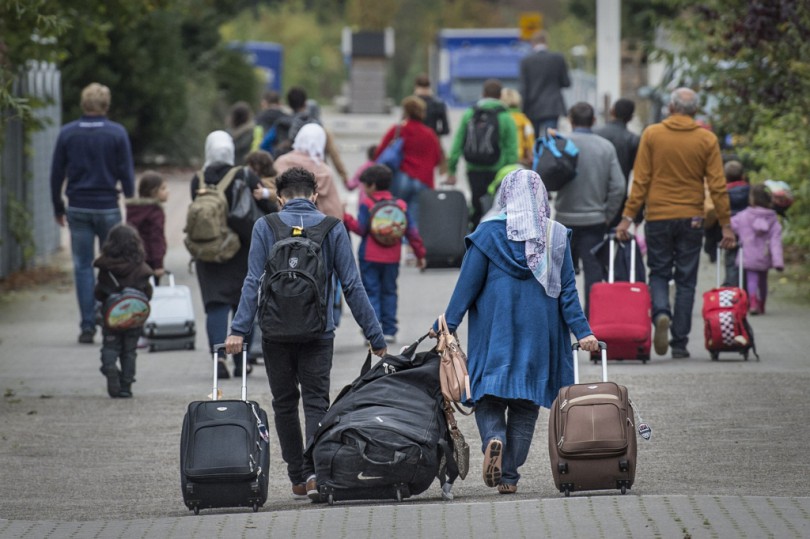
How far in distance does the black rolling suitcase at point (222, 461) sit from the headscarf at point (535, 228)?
4.80 feet

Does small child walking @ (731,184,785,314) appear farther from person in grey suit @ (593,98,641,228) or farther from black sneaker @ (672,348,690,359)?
black sneaker @ (672,348,690,359)

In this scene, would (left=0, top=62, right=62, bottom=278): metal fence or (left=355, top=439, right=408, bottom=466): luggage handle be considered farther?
(left=0, top=62, right=62, bottom=278): metal fence

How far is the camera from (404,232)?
45.2 feet

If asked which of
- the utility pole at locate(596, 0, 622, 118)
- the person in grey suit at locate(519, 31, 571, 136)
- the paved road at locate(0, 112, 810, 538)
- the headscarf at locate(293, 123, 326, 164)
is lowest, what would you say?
the paved road at locate(0, 112, 810, 538)

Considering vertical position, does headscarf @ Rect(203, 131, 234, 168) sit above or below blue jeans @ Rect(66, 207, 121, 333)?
above

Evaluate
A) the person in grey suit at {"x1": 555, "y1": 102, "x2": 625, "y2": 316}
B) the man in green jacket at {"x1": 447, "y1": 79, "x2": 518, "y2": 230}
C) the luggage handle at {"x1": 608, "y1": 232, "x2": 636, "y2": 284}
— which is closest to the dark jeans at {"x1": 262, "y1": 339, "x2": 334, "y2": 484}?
the luggage handle at {"x1": 608, "y1": 232, "x2": 636, "y2": 284}

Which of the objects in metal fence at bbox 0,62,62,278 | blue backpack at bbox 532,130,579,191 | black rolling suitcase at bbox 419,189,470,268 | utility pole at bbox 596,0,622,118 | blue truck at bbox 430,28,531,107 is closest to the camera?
blue backpack at bbox 532,130,579,191

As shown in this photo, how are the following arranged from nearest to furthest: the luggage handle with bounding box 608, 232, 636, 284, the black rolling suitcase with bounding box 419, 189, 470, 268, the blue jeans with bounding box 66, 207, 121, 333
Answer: the luggage handle with bounding box 608, 232, 636, 284
the blue jeans with bounding box 66, 207, 121, 333
the black rolling suitcase with bounding box 419, 189, 470, 268

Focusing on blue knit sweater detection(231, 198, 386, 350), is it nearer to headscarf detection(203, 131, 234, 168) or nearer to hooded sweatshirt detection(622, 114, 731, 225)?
headscarf detection(203, 131, 234, 168)

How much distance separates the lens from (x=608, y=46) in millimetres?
26844

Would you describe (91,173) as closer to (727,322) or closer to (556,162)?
(556,162)

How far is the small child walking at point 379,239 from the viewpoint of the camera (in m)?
13.6

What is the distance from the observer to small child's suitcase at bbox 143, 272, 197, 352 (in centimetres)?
1425

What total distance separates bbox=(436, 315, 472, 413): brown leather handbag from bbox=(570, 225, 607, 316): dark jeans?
16.6 ft
